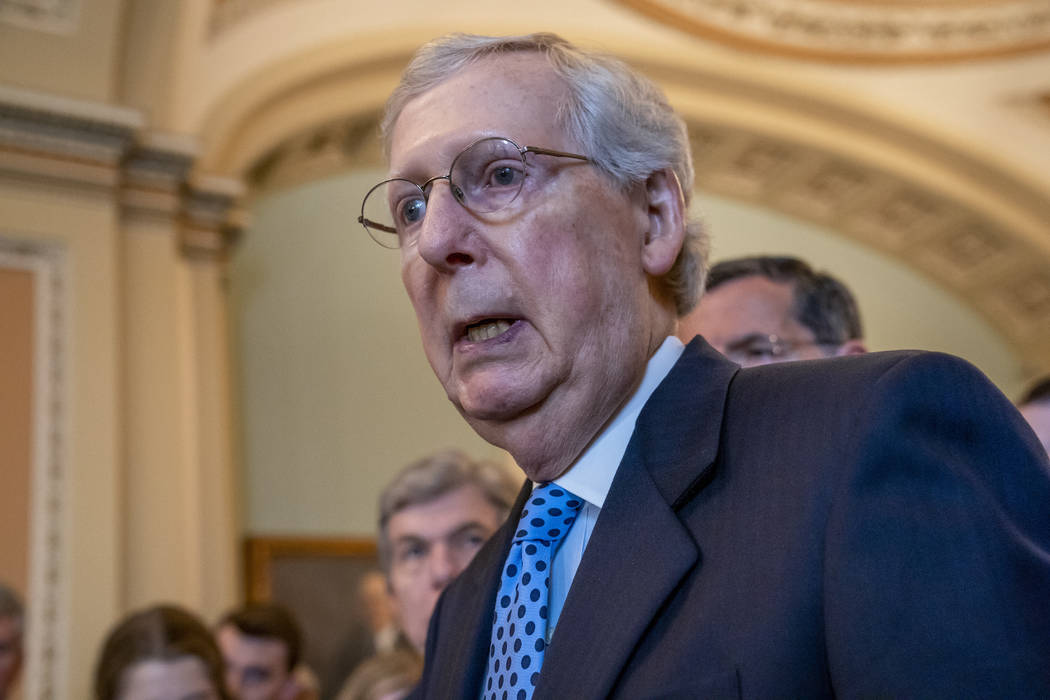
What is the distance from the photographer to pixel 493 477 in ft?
9.87

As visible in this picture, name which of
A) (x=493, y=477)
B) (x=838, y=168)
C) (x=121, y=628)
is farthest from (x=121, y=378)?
(x=838, y=168)

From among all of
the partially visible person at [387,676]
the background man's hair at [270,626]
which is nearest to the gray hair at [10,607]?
the background man's hair at [270,626]

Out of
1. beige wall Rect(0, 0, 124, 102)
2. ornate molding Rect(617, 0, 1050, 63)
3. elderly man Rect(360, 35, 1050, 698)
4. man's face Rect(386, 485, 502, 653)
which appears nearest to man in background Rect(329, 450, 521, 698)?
man's face Rect(386, 485, 502, 653)

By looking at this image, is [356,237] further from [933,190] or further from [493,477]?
[493,477]

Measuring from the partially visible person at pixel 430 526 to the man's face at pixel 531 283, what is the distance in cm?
139

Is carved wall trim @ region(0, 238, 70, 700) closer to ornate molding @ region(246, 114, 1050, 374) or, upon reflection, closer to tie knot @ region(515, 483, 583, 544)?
ornate molding @ region(246, 114, 1050, 374)

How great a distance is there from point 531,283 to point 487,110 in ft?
0.78

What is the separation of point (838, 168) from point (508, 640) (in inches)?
359

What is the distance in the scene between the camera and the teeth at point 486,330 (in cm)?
147

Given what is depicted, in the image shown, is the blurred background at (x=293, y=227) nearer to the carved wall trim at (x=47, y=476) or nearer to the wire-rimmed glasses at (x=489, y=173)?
the carved wall trim at (x=47, y=476)

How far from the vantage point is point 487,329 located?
1486 mm

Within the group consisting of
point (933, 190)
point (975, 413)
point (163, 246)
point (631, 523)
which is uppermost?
point (933, 190)

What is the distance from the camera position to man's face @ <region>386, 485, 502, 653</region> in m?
2.84

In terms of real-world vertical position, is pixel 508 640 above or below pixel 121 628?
above
